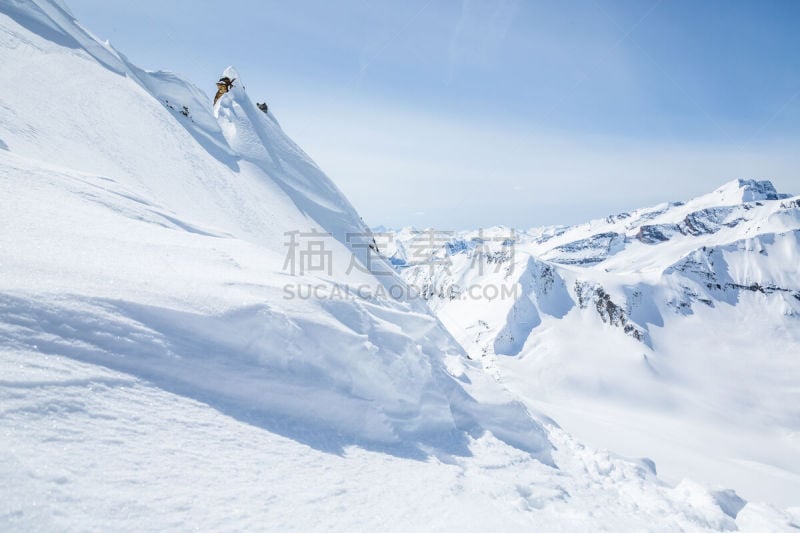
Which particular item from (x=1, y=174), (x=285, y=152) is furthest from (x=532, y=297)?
(x=1, y=174)

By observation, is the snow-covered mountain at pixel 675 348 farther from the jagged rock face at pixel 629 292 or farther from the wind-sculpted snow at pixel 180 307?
the wind-sculpted snow at pixel 180 307

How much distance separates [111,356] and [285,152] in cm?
2409

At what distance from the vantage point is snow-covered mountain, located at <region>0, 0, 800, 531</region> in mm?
3754

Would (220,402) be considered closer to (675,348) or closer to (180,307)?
(180,307)

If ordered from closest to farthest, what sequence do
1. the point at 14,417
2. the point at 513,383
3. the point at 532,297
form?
the point at 14,417
the point at 513,383
the point at 532,297

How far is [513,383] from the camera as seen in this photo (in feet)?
308

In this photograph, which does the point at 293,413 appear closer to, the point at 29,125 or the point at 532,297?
the point at 29,125

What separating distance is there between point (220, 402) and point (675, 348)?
146982mm

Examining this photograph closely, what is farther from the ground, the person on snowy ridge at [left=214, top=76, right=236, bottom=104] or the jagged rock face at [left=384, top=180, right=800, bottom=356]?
the person on snowy ridge at [left=214, top=76, right=236, bottom=104]

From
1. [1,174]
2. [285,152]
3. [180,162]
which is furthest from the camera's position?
[285,152]

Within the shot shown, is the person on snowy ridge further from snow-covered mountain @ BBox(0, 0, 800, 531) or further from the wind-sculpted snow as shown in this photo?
snow-covered mountain @ BBox(0, 0, 800, 531)

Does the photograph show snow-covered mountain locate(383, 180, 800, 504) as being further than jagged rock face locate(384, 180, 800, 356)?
No

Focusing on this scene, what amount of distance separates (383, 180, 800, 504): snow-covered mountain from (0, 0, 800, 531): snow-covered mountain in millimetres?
47292

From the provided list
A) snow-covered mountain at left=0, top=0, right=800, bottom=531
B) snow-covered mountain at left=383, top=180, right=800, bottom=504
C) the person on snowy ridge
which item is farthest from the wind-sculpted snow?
snow-covered mountain at left=383, top=180, right=800, bottom=504
